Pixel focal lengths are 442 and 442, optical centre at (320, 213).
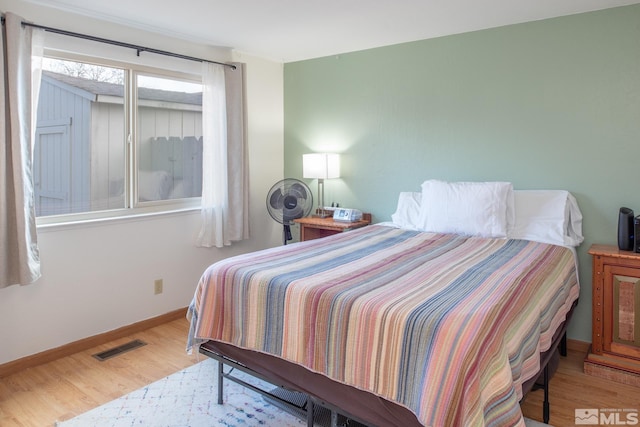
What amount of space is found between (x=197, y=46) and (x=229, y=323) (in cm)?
253

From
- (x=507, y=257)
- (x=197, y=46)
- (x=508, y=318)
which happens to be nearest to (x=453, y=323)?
(x=508, y=318)

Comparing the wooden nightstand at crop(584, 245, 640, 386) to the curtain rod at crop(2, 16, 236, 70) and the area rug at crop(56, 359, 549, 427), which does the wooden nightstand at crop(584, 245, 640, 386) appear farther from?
the curtain rod at crop(2, 16, 236, 70)

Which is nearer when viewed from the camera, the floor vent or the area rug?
the area rug

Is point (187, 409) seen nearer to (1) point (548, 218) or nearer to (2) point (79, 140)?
(2) point (79, 140)

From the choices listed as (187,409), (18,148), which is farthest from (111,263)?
(187,409)

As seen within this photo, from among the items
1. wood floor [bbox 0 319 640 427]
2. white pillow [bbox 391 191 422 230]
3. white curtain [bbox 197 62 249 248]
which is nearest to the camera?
wood floor [bbox 0 319 640 427]

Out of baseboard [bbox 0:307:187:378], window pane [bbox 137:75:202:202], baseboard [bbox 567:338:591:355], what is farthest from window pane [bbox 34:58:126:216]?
baseboard [bbox 567:338:591:355]

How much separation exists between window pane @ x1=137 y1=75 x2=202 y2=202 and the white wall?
26 cm

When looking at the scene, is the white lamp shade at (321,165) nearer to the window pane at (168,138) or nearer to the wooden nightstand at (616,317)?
the window pane at (168,138)

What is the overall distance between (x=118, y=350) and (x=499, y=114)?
125 inches

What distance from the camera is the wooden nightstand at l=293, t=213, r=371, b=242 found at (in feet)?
12.1

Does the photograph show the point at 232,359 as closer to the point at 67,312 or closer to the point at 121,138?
the point at 67,312
